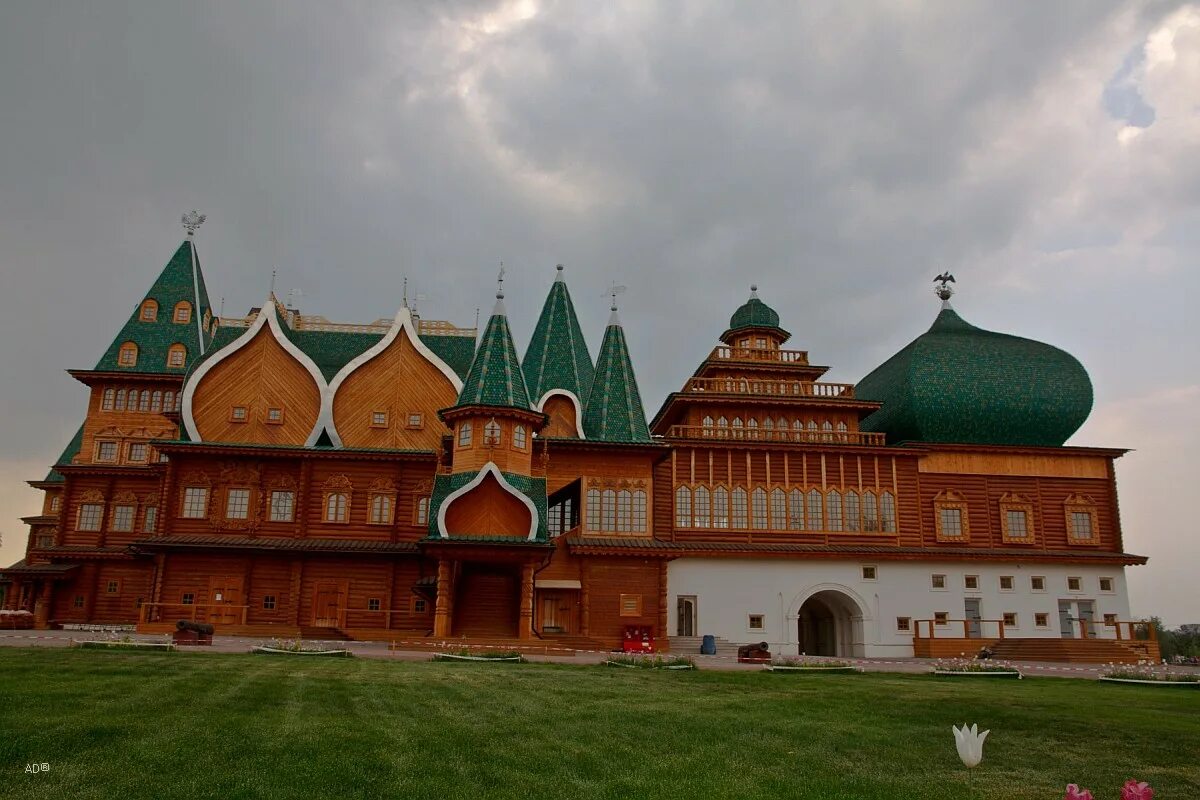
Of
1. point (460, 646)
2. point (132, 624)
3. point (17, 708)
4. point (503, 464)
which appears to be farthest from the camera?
point (132, 624)

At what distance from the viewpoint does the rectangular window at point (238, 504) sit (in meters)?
29.8

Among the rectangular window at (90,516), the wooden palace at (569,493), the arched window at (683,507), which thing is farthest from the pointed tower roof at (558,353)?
the rectangular window at (90,516)

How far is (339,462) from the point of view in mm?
30500

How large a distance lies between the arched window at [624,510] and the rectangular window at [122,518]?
1963 centimetres

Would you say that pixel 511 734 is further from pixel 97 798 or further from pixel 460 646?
pixel 460 646

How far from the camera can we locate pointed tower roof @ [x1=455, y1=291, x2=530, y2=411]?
86.8 ft

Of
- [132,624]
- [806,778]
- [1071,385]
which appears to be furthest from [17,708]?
[1071,385]

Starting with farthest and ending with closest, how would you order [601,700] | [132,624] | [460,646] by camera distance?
[132,624] < [460,646] < [601,700]

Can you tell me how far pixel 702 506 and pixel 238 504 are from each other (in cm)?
1564

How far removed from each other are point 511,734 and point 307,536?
883 inches

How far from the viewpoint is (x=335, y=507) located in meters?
30.3

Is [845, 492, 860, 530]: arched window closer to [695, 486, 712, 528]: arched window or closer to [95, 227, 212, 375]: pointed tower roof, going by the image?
[695, 486, 712, 528]: arched window

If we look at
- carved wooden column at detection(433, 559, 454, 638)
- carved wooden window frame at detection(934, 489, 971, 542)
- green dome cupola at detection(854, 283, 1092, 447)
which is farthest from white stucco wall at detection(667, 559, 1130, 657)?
carved wooden column at detection(433, 559, 454, 638)

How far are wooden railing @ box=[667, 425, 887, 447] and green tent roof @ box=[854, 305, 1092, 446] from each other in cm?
206
